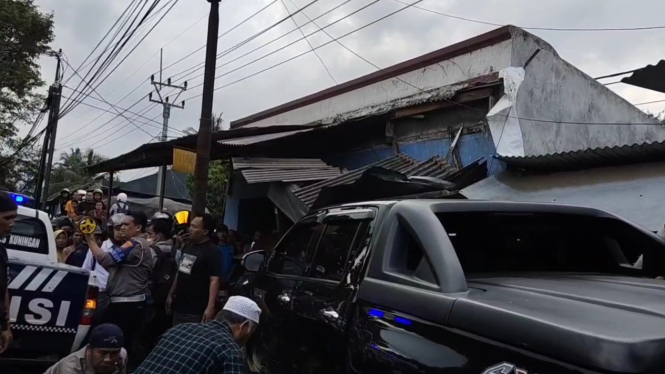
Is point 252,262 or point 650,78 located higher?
point 650,78

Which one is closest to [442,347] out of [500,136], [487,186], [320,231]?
[320,231]

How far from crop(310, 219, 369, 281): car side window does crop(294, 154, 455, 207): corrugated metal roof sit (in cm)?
425

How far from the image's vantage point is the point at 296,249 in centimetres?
413

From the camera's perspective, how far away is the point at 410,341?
7.32ft

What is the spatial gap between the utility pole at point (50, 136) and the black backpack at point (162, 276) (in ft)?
58.8

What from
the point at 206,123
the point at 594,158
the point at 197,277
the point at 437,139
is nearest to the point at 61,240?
the point at 206,123

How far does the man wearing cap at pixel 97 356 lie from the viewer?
3844 mm

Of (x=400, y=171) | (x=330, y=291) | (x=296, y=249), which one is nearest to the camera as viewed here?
(x=330, y=291)

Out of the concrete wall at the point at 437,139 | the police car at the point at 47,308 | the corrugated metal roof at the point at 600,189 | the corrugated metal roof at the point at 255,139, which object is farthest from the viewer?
the corrugated metal roof at the point at 255,139

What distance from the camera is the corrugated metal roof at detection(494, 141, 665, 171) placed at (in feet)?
18.7

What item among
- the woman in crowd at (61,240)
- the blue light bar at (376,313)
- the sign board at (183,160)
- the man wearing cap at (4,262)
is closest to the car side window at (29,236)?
the man wearing cap at (4,262)

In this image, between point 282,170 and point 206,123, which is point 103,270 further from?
point 282,170

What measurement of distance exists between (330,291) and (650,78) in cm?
468

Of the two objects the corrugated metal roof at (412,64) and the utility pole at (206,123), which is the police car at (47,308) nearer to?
the utility pole at (206,123)
